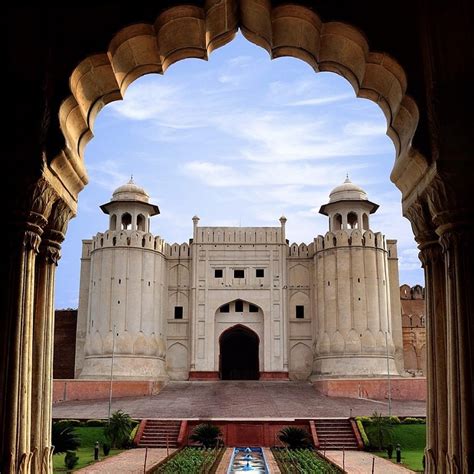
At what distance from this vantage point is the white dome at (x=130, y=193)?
102ft

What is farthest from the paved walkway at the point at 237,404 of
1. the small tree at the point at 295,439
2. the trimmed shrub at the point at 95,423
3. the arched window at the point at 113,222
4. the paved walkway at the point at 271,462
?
the arched window at the point at 113,222

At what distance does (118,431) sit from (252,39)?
1345 centimetres

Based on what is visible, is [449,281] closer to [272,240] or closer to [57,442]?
[57,442]

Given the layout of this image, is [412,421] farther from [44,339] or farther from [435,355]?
[44,339]

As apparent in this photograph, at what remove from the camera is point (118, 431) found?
17.1 m

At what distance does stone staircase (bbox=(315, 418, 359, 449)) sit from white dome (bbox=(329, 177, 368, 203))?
1415 centimetres

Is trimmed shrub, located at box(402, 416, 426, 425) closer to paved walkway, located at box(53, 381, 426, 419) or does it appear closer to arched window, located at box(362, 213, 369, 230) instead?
paved walkway, located at box(53, 381, 426, 419)

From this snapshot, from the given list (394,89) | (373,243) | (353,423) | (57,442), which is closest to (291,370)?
(373,243)

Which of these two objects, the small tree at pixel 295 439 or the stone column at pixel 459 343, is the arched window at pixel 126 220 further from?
the stone column at pixel 459 343

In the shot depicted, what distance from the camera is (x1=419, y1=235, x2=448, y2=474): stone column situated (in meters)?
4.90

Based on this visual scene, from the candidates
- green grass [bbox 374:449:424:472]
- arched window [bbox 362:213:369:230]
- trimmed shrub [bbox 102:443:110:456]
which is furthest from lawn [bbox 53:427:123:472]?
arched window [bbox 362:213:369:230]

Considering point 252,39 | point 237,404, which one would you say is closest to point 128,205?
point 237,404

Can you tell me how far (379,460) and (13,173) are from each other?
1225 cm

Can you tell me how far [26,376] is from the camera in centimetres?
467
